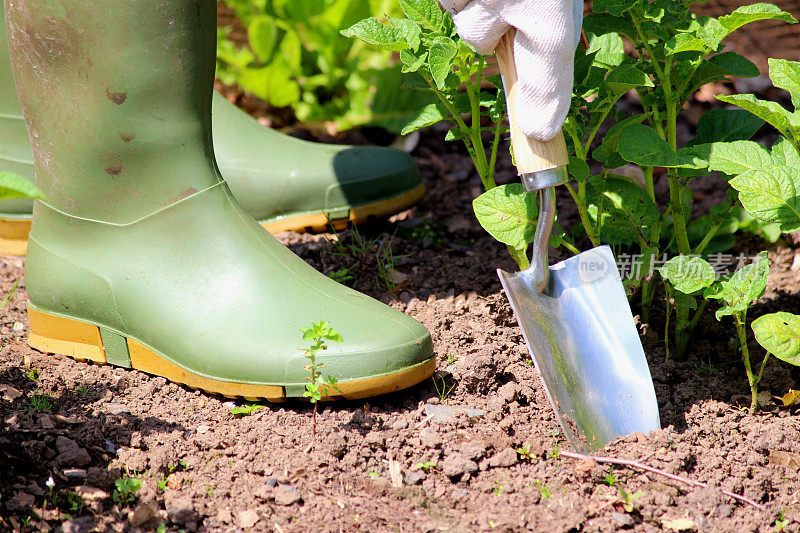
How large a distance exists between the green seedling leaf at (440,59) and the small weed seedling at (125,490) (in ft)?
2.48

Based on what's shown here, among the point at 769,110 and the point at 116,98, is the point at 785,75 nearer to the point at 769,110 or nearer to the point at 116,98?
the point at 769,110

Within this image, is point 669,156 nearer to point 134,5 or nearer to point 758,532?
point 758,532

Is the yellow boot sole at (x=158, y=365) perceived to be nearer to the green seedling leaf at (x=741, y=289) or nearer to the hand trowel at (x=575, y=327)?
the hand trowel at (x=575, y=327)

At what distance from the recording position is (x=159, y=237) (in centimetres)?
132

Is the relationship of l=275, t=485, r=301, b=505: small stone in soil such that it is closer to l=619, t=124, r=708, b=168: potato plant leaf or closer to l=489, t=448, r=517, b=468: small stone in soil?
l=489, t=448, r=517, b=468: small stone in soil

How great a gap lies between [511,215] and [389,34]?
38cm

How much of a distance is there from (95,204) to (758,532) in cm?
116

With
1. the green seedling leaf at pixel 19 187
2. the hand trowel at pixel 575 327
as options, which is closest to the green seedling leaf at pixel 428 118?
the hand trowel at pixel 575 327

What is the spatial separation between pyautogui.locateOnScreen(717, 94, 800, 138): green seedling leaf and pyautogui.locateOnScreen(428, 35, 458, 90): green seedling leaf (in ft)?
1.48

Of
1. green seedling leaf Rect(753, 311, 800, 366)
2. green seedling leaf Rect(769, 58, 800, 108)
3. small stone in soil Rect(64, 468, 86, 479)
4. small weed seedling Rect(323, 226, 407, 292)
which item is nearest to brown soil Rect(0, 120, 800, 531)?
small stone in soil Rect(64, 468, 86, 479)

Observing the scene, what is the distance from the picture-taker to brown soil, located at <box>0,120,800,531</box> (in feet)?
3.47

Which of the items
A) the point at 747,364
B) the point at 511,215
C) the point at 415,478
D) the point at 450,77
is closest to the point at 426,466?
the point at 415,478

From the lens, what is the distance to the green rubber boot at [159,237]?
1202mm

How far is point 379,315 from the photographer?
1.31m
